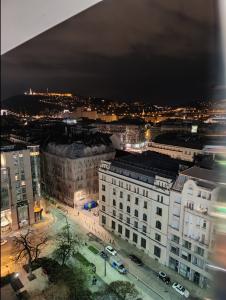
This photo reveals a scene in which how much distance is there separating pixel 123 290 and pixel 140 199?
8.00 ft

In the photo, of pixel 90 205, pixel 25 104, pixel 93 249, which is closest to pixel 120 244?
pixel 93 249

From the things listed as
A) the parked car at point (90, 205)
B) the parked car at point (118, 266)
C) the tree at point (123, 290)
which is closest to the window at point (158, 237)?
the parked car at point (118, 266)

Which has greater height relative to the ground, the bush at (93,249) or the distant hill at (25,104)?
the distant hill at (25,104)

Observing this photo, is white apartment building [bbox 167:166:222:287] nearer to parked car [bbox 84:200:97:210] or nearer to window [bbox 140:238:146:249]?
window [bbox 140:238:146:249]

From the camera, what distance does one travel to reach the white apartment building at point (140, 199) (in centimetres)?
520

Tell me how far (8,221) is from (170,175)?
14.2 feet

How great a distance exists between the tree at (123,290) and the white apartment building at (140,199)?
164 cm

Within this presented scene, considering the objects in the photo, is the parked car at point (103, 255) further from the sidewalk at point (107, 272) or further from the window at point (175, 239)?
the window at point (175, 239)

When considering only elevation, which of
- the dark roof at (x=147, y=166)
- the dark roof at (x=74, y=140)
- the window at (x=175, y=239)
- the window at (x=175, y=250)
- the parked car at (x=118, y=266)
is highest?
the dark roof at (x=74, y=140)

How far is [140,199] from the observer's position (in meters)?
5.67

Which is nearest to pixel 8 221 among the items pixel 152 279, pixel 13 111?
pixel 13 111

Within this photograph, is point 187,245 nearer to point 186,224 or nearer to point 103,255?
point 186,224

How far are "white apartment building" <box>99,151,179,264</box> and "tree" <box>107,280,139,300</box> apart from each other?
5.39 ft

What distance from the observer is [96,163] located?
904 cm
